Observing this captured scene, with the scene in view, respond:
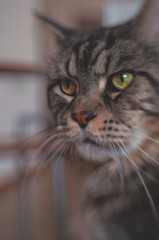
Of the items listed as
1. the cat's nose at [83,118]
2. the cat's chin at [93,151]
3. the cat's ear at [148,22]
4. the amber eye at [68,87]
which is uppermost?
the cat's ear at [148,22]

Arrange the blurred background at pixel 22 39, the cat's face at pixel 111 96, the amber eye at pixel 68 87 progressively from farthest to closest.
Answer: the blurred background at pixel 22 39
the amber eye at pixel 68 87
the cat's face at pixel 111 96

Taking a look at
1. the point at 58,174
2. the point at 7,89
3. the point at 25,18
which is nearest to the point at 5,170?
the point at 7,89

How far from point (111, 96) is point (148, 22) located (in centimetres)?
23

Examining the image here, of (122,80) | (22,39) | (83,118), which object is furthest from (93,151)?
(22,39)

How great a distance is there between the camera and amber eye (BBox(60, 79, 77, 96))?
0.74 metres

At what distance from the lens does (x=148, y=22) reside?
0.67 metres

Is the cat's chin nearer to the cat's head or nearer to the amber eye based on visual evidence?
the cat's head

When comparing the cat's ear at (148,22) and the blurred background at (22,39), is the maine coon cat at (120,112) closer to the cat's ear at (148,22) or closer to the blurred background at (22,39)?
the cat's ear at (148,22)

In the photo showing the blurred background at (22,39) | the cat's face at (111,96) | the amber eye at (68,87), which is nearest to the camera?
the cat's face at (111,96)

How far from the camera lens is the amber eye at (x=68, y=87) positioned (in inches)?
29.0

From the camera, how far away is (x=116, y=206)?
0.75 metres

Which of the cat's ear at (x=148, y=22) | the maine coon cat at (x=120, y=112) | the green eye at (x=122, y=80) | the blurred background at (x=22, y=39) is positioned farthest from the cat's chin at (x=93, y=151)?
the blurred background at (x=22, y=39)

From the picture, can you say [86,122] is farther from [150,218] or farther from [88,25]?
[88,25]

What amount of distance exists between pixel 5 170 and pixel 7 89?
0.88 m
